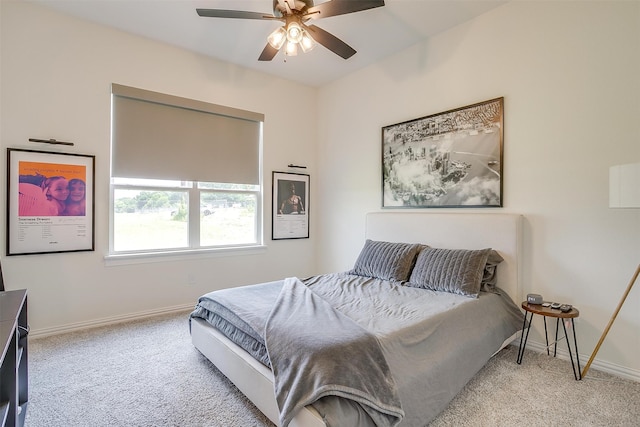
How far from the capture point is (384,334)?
5.68 feet

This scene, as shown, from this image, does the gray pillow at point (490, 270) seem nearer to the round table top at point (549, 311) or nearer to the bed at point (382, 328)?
the bed at point (382, 328)

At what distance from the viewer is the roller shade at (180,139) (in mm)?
3322

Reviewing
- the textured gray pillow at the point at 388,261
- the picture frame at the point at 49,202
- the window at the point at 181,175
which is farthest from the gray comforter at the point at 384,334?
the picture frame at the point at 49,202

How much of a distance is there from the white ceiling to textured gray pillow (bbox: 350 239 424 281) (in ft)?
7.28

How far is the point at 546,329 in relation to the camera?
8.57 ft

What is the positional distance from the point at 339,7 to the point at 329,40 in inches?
15.8

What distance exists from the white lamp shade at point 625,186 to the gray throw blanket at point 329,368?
70.4 inches

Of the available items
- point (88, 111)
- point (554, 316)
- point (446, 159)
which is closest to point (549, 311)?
point (554, 316)

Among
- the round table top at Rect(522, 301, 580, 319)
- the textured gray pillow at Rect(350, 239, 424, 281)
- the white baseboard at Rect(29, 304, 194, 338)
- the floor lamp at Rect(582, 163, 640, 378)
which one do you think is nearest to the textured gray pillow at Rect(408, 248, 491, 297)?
the textured gray pillow at Rect(350, 239, 424, 281)

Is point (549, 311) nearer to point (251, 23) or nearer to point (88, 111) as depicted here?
point (251, 23)

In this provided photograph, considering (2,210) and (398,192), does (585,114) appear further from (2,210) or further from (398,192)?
(2,210)

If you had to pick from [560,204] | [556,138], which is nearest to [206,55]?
[556,138]

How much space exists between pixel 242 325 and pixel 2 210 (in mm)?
2488


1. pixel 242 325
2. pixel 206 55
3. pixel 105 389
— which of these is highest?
pixel 206 55
